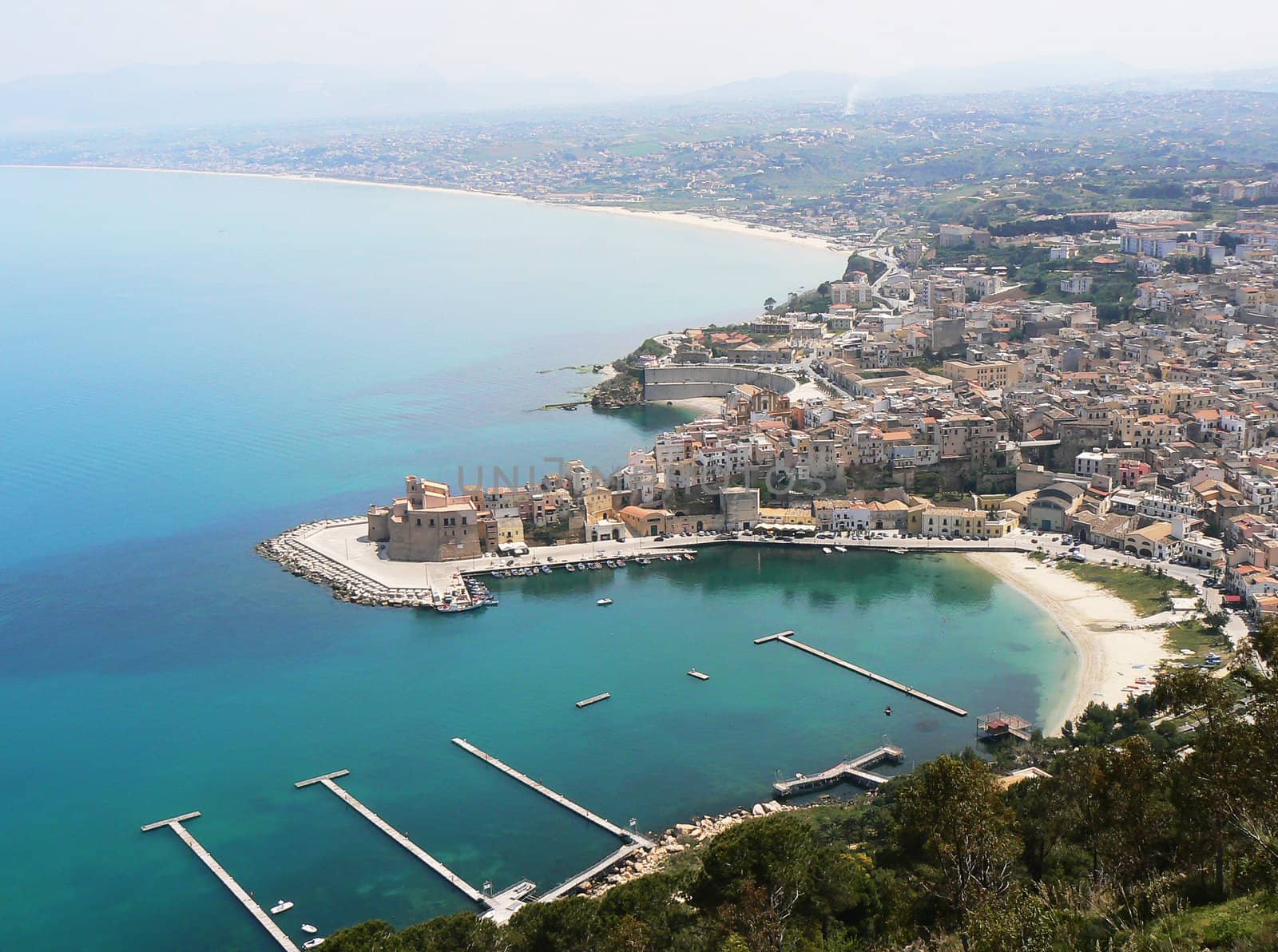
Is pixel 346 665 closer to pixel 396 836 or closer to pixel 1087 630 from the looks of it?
pixel 396 836

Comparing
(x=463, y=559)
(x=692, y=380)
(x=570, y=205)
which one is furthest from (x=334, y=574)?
(x=570, y=205)

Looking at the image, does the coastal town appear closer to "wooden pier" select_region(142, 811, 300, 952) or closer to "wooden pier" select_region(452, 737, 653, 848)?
"wooden pier" select_region(452, 737, 653, 848)

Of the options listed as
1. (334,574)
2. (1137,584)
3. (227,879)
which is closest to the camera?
(227,879)

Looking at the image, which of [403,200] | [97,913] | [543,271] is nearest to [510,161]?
[403,200]

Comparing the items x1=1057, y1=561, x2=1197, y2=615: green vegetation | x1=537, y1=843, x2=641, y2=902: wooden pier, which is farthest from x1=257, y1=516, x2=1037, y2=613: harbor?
x1=537, y1=843, x2=641, y2=902: wooden pier

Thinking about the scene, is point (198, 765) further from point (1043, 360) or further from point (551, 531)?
point (1043, 360)

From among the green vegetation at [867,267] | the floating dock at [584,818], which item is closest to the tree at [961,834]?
the floating dock at [584,818]

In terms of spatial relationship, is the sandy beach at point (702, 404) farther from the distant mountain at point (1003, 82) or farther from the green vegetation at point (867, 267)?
the distant mountain at point (1003, 82)
